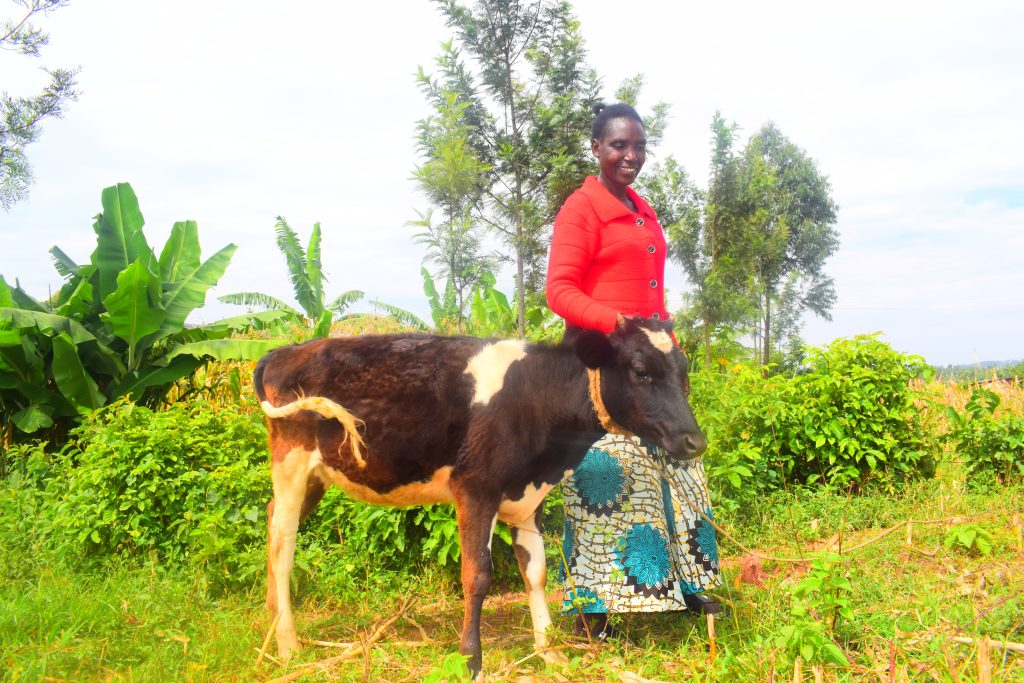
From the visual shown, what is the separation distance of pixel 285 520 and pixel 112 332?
5901 millimetres

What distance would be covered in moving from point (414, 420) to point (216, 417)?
10.3 ft

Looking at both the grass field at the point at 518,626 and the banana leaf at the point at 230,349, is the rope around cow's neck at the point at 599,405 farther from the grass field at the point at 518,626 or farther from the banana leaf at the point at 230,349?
the banana leaf at the point at 230,349

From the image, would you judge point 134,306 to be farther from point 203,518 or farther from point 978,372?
point 978,372

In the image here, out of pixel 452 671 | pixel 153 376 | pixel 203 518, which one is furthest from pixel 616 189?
pixel 153 376

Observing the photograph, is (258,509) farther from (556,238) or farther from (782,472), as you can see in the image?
(782,472)

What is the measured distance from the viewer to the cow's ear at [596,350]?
3273 millimetres

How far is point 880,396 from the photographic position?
6.64m

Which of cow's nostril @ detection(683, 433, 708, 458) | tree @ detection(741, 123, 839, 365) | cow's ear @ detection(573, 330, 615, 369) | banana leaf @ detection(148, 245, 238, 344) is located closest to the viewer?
cow's nostril @ detection(683, 433, 708, 458)

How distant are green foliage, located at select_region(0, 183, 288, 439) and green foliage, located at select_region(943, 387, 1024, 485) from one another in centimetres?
665

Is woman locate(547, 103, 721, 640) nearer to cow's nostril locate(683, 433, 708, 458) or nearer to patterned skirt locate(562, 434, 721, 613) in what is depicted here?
patterned skirt locate(562, 434, 721, 613)

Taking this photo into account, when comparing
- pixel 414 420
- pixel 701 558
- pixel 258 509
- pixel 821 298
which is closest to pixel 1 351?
pixel 258 509

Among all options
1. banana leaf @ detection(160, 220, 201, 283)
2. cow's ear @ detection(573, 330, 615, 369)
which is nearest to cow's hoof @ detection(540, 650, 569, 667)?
cow's ear @ detection(573, 330, 615, 369)

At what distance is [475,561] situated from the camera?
325 centimetres

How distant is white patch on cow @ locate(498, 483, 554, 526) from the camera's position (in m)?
3.45
